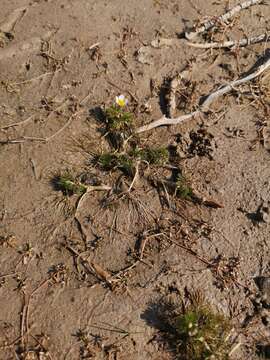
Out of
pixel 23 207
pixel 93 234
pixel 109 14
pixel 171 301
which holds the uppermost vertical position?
pixel 109 14

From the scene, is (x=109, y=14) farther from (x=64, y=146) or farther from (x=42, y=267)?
(x=42, y=267)

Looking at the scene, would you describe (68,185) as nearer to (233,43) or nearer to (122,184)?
(122,184)

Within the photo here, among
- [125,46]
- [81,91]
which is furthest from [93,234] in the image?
[125,46]

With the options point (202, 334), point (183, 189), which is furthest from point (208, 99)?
point (202, 334)

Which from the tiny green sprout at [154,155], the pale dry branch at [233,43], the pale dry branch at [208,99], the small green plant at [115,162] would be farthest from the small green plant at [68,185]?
the pale dry branch at [233,43]

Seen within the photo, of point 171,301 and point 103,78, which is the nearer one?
point 171,301

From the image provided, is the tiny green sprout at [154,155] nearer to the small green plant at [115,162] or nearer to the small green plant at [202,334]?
the small green plant at [115,162]
